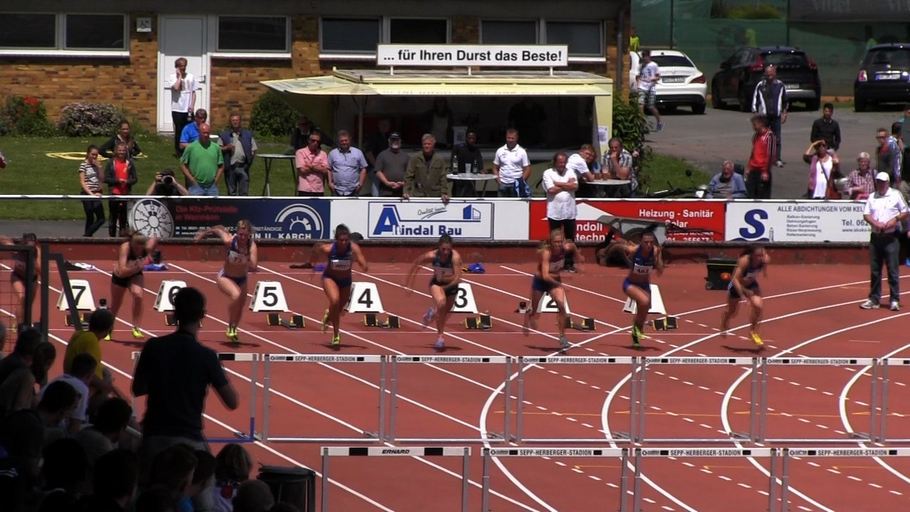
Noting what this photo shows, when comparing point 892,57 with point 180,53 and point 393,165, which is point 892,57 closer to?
point 180,53

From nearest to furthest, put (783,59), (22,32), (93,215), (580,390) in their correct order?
1. (580,390)
2. (93,215)
3. (22,32)
4. (783,59)

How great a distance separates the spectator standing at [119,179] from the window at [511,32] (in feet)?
44.6

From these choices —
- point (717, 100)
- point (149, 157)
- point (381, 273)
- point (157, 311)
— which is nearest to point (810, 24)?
point (717, 100)

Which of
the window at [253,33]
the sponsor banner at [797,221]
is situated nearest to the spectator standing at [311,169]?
the sponsor banner at [797,221]

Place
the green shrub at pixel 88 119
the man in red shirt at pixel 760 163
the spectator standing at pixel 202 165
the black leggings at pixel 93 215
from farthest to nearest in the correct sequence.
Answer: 1. the green shrub at pixel 88 119
2. the man in red shirt at pixel 760 163
3. the spectator standing at pixel 202 165
4. the black leggings at pixel 93 215

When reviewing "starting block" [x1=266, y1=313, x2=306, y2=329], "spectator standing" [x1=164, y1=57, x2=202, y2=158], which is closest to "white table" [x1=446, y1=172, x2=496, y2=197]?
"starting block" [x1=266, y1=313, x2=306, y2=329]

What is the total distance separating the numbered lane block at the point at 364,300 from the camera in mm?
24328

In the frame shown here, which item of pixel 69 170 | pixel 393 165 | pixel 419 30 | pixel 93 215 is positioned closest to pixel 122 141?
pixel 93 215

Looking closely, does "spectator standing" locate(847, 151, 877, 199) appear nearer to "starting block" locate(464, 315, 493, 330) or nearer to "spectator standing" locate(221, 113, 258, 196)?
"starting block" locate(464, 315, 493, 330)

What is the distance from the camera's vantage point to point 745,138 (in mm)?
39719

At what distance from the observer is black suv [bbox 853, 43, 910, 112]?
43438 mm

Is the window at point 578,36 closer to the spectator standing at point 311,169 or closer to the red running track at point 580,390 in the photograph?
the red running track at point 580,390

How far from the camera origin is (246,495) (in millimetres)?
8688

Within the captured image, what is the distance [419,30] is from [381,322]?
16.3m
